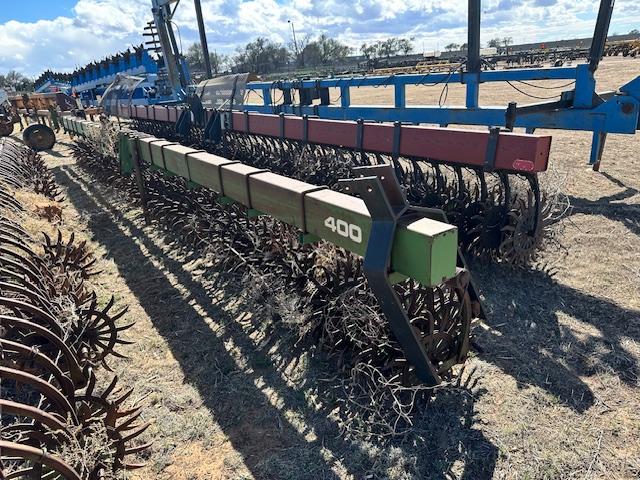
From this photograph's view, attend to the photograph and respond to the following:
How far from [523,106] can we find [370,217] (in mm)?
2827

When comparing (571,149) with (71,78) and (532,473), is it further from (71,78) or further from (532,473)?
(71,78)

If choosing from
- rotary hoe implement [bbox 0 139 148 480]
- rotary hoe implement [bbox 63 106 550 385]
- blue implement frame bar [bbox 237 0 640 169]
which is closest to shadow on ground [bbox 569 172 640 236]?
blue implement frame bar [bbox 237 0 640 169]

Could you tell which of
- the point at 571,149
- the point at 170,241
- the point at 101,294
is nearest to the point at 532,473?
the point at 101,294

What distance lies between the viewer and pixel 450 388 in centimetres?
223

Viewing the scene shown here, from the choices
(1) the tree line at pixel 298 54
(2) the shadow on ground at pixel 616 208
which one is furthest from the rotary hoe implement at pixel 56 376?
(1) the tree line at pixel 298 54

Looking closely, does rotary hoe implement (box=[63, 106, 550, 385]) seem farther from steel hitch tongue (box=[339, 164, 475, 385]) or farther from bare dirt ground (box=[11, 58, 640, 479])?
bare dirt ground (box=[11, 58, 640, 479])

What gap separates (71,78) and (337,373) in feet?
76.6

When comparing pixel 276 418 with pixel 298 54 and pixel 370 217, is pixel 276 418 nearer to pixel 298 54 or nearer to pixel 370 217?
pixel 370 217

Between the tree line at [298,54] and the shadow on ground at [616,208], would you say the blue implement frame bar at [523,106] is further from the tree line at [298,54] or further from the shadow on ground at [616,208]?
the tree line at [298,54]

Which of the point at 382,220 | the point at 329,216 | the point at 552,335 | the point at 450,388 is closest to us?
the point at 382,220

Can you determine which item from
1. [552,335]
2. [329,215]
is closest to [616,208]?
[552,335]

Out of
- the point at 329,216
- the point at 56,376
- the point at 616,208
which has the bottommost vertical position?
the point at 616,208

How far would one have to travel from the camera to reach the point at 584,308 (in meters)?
2.95

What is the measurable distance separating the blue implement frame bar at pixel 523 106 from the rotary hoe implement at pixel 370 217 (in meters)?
0.75
